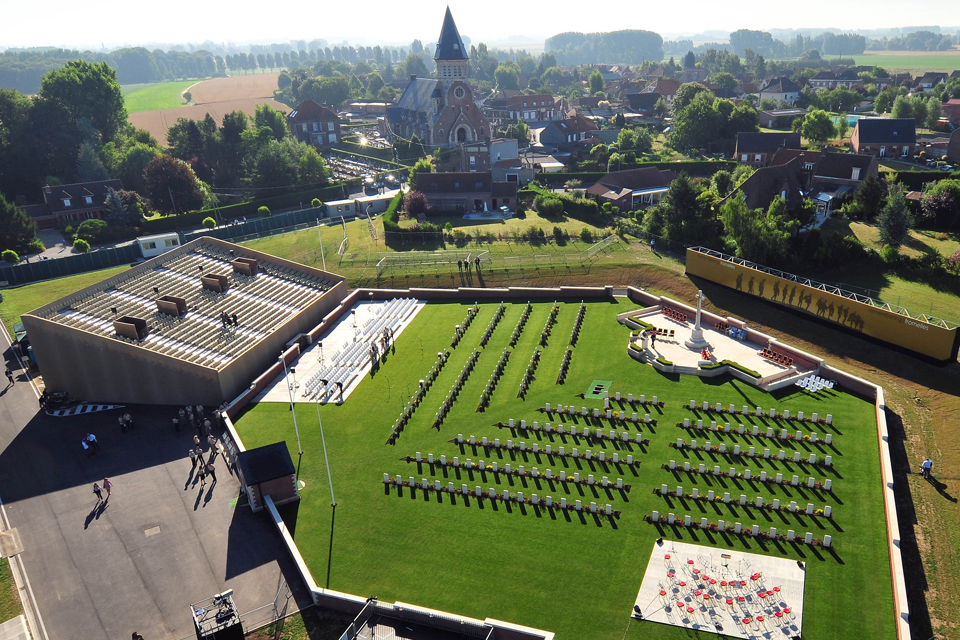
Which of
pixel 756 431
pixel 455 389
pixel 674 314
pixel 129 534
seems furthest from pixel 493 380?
pixel 129 534

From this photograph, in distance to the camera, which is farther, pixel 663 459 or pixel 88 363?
pixel 88 363

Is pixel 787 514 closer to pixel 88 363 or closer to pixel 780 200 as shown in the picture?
pixel 780 200

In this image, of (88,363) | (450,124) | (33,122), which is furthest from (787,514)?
(33,122)

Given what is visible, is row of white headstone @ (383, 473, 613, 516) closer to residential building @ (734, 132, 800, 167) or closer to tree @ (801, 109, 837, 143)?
residential building @ (734, 132, 800, 167)

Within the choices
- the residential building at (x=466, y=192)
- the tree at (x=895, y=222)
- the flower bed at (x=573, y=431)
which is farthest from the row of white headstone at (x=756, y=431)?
the residential building at (x=466, y=192)

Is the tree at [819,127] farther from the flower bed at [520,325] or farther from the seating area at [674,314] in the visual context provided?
the flower bed at [520,325]

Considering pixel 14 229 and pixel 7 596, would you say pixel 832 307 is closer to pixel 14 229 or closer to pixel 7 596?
pixel 7 596

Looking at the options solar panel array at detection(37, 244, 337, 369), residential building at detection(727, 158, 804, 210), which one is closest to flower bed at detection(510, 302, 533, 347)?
solar panel array at detection(37, 244, 337, 369)
